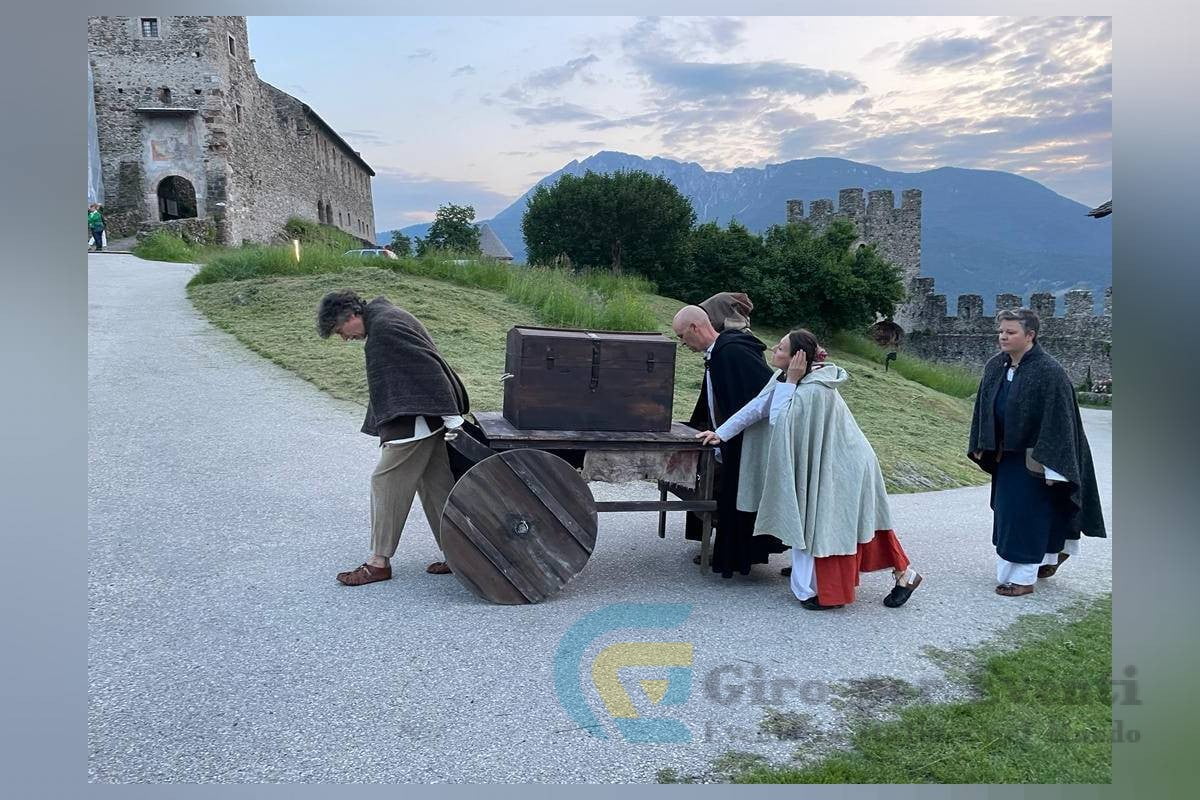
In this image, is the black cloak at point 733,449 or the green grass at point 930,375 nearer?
the black cloak at point 733,449

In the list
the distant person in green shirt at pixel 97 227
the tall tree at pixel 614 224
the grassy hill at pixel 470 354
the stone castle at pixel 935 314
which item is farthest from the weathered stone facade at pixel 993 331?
the distant person in green shirt at pixel 97 227

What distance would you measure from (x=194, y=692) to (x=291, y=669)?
0.39m

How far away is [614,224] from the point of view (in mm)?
22094

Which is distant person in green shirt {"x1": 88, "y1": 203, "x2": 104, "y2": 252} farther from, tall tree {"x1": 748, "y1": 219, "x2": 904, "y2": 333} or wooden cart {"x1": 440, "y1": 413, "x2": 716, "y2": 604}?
wooden cart {"x1": 440, "y1": 413, "x2": 716, "y2": 604}

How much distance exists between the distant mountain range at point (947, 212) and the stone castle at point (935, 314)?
0.43 metres

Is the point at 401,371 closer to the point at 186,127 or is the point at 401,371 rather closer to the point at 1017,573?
the point at 1017,573

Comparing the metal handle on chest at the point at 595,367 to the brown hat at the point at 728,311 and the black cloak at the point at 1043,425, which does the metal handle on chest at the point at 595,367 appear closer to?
the brown hat at the point at 728,311

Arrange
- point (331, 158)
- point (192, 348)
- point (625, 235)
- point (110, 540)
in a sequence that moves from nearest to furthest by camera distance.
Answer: point (110, 540) < point (192, 348) < point (625, 235) < point (331, 158)

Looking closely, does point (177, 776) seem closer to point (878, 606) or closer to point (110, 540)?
point (110, 540)

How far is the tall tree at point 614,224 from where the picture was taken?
21.8 m

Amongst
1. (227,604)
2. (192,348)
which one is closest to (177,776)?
(227,604)

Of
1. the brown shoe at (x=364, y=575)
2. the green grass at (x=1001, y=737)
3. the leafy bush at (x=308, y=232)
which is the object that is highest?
the leafy bush at (x=308, y=232)
